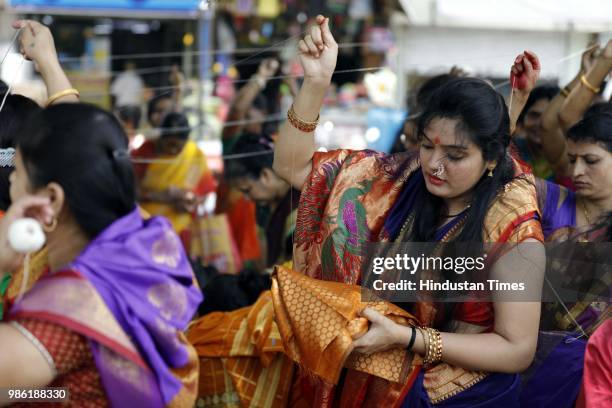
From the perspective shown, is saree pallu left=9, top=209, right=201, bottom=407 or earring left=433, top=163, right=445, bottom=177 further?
earring left=433, top=163, right=445, bottom=177

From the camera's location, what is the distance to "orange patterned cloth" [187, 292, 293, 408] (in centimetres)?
293

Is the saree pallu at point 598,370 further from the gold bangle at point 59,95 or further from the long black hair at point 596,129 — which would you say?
the gold bangle at point 59,95

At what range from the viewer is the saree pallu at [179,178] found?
5430 mm

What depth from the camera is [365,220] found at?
8.52ft

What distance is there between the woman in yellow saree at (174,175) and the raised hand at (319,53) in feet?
9.45

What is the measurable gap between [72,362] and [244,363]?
129cm

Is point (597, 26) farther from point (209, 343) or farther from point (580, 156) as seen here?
point (209, 343)

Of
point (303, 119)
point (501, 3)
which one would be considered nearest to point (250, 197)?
point (303, 119)

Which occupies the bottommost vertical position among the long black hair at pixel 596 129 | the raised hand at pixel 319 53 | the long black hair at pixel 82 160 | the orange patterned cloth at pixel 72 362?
the orange patterned cloth at pixel 72 362

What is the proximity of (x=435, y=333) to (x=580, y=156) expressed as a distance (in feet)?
3.97

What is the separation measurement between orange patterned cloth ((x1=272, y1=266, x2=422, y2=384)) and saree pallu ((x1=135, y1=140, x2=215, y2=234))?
3041 millimetres

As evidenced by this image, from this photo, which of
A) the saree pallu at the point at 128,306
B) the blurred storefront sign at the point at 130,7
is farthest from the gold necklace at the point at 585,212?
the blurred storefront sign at the point at 130,7

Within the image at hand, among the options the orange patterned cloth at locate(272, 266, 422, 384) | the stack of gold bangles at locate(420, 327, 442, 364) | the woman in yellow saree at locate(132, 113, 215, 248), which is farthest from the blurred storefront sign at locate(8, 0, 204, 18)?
the stack of gold bangles at locate(420, 327, 442, 364)

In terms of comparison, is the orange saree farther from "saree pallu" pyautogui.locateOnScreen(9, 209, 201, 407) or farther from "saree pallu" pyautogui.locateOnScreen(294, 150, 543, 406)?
"saree pallu" pyautogui.locateOnScreen(9, 209, 201, 407)
